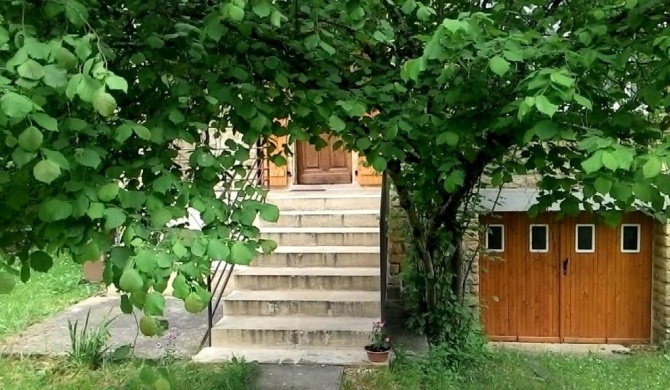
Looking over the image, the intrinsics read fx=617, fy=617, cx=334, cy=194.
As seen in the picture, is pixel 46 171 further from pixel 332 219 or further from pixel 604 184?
pixel 332 219

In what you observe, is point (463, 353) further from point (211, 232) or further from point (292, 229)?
point (211, 232)

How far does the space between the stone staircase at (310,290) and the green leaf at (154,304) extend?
2957 millimetres

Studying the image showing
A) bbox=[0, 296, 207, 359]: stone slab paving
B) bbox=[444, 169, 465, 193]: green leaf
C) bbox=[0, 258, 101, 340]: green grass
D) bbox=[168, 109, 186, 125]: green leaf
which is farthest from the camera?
bbox=[0, 258, 101, 340]: green grass

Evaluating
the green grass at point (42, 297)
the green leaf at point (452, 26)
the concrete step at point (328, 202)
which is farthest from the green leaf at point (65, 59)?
the concrete step at point (328, 202)

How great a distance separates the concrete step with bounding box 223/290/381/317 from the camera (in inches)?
202

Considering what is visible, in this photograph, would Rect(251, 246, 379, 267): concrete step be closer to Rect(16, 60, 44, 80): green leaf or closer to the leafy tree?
the leafy tree

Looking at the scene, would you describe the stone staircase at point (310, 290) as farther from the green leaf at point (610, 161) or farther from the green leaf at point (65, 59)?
the green leaf at point (65, 59)

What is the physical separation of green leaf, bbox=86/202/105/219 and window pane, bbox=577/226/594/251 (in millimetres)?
6269

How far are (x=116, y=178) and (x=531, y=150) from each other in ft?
6.99

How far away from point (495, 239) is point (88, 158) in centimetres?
582

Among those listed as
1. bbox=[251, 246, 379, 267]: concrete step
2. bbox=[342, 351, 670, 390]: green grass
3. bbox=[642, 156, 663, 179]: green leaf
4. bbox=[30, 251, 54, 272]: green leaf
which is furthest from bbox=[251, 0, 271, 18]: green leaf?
bbox=[251, 246, 379, 267]: concrete step

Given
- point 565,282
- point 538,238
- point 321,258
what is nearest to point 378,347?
point 321,258

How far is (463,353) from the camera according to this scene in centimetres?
508

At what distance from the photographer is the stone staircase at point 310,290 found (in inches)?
190
